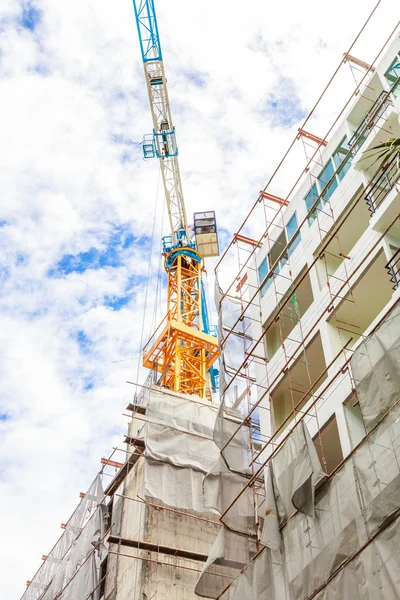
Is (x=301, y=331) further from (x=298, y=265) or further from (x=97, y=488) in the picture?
(x=97, y=488)

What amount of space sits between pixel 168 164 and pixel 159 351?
580 inches

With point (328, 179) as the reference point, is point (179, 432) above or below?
below

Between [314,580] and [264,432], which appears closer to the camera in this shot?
[314,580]

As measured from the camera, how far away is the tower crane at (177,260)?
35.3 m

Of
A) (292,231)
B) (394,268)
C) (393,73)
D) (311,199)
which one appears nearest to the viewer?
(394,268)

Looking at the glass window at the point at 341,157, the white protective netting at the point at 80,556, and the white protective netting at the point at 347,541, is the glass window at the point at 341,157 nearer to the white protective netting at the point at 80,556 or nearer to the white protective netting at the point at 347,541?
the white protective netting at the point at 347,541

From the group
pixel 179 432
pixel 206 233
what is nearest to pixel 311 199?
pixel 179 432

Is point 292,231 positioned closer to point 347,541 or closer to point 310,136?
point 310,136

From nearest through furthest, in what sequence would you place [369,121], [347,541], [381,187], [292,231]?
[347,541]
[381,187]
[369,121]
[292,231]

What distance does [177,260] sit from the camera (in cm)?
4291

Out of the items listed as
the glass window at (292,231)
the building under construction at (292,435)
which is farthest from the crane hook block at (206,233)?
the glass window at (292,231)

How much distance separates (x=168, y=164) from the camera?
1812 inches

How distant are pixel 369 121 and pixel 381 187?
2.48 meters

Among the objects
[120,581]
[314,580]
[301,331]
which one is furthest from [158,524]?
[314,580]
